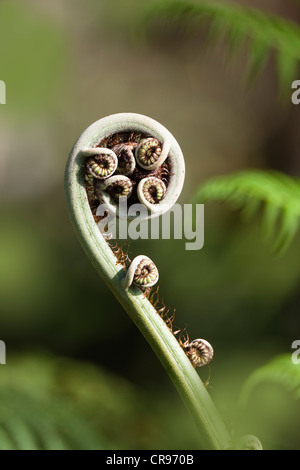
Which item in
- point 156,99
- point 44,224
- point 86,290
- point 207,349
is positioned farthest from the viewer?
point 156,99

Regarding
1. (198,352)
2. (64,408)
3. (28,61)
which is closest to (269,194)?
(198,352)

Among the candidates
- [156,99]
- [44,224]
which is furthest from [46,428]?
[156,99]

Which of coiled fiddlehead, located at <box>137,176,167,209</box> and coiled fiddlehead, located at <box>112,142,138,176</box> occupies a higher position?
coiled fiddlehead, located at <box>112,142,138,176</box>

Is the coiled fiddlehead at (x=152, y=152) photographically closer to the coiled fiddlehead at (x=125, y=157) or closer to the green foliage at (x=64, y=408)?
the coiled fiddlehead at (x=125, y=157)

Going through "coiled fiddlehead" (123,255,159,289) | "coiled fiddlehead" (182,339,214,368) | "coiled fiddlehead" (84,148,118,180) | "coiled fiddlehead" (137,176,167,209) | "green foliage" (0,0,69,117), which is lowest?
"coiled fiddlehead" (182,339,214,368)

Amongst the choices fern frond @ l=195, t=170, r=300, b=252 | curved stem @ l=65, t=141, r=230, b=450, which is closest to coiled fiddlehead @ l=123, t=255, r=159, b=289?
curved stem @ l=65, t=141, r=230, b=450

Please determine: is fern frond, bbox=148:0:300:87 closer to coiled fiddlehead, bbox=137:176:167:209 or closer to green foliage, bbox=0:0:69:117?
coiled fiddlehead, bbox=137:176:167:209
